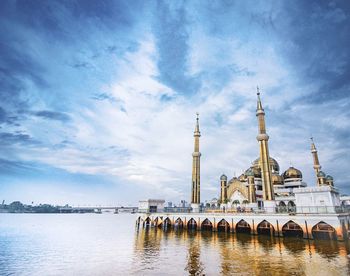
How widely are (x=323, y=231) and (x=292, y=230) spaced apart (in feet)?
15.4

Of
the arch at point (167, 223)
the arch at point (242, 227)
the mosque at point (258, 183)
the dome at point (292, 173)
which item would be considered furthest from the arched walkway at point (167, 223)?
the dome at point (292, 173)

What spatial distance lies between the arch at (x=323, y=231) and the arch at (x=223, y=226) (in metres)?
13.4

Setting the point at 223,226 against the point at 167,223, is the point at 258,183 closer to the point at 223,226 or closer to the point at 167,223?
the point at 223,226

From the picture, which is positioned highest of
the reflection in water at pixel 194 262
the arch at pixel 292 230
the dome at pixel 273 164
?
the dome at pixel 273 164

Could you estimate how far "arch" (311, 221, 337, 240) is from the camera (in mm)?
31097

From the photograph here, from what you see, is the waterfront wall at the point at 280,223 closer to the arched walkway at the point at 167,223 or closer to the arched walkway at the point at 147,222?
the arched walkway at the point at 167,223

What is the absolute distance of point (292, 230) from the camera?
36.3 metres

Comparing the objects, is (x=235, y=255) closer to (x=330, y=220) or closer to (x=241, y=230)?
(x=330, y=220)

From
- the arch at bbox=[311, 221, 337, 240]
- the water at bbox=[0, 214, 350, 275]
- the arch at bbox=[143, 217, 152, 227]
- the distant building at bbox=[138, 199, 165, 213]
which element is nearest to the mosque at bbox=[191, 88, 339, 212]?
the distant building at bbox=[138, 199, 165, 213]

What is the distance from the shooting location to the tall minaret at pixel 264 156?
42.4 m

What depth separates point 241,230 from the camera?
4338 centimetres

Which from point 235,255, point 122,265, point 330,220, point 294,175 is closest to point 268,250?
point 235,255

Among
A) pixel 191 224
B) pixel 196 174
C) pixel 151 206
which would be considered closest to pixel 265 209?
pixel 191 224

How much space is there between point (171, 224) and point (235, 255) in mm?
31844
